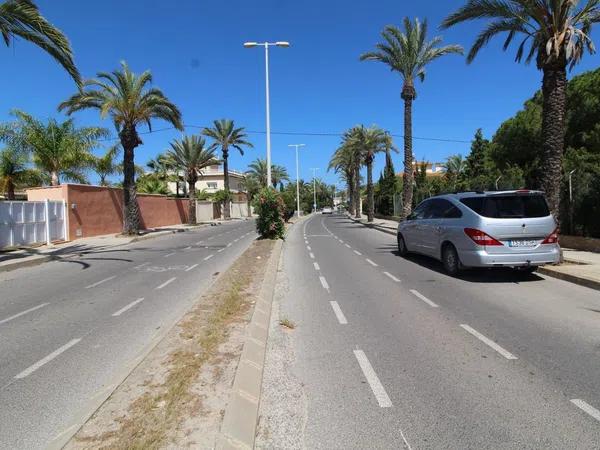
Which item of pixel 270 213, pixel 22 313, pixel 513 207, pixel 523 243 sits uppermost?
pixel 513 207

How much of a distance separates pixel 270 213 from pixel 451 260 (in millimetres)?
12130

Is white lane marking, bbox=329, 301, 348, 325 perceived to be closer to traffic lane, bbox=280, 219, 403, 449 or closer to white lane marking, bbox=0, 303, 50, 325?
traffic lane, bbox=280, 219, 403, 449

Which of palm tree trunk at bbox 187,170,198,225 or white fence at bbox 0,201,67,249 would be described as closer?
white fence at bbox 0,201,67,249

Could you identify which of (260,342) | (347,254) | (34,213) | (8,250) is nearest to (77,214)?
(34,213)

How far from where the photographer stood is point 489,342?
5922 mm

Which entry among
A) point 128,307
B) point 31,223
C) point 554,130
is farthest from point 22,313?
point 31,223

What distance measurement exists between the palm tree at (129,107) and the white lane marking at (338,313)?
21.2 metres

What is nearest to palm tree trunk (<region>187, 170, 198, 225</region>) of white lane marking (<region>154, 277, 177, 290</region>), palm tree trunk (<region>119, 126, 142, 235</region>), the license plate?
palm tree trunk (<region>119, 126, 142, 235</region>)

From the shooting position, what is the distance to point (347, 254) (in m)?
17.1

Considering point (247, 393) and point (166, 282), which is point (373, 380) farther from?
point (166, 282)

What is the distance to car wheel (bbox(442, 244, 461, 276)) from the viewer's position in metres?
11.1

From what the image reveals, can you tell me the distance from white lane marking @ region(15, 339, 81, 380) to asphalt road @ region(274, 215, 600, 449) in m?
2.86

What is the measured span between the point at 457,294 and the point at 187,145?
38.3 m

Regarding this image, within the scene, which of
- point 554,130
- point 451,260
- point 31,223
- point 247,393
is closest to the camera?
point 247,393
